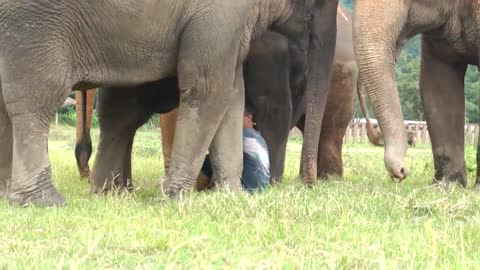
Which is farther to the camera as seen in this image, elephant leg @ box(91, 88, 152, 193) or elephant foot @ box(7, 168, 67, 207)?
elephant leg @ box(91, 88, 152, 193)

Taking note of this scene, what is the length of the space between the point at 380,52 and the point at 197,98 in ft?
3.42

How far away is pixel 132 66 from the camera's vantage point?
453 centimetres

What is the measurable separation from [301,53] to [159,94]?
1.08 metres

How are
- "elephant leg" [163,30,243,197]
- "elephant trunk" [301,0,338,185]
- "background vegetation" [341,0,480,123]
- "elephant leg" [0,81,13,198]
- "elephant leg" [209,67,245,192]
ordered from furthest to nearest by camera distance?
"background vegetation" [341,0,480,123] < "elephant trunk" [301,0,338,185] < "elephant leg" [209,67,245,192] < "elephant leg" [163,30,243,197] < "elephant leg" [0,81,13,198]

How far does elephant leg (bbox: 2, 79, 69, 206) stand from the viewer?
13.2 ft

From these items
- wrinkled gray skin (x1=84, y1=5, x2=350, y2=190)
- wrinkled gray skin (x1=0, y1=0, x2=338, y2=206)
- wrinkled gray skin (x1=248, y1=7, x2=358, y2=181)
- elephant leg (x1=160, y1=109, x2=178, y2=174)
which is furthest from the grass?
elephant leg (x1=160, y1=109, x2=178, y2=174)

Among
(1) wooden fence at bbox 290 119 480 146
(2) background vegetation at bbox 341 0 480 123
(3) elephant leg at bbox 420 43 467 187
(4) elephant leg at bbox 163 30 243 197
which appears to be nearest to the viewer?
(4) elephant leg at bbox 163 30 243 197

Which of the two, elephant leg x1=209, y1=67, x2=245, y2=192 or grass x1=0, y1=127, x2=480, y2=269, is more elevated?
elephant leg x1=209, y1=67, x2=245, y2=192

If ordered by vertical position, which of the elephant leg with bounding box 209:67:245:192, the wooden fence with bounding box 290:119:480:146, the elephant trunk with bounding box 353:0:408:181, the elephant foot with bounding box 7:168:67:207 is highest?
the elephant trunk with bounding box 353:0:408:181

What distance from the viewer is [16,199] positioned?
406cm

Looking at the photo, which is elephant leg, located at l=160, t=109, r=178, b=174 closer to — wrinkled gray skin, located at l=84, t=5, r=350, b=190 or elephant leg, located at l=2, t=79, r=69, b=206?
wrinkled gray skin, located at l=84, t=5, r=350, b=190

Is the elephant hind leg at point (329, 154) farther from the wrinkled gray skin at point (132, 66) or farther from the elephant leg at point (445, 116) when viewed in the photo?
the wrinkled gray skin at point (132, 66)

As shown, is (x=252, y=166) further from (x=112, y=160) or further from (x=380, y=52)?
(x=380, y=52)

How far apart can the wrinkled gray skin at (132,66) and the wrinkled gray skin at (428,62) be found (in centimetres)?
64
